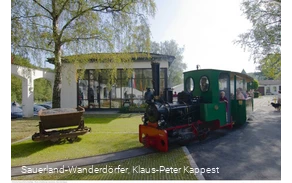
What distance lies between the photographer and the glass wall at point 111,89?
51.2 ft

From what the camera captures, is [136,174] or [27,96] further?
[27,96]

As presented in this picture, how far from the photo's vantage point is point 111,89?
15875 mm

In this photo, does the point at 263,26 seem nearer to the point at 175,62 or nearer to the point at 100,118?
the point at 100,118

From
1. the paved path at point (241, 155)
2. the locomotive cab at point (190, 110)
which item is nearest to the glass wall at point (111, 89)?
the locomotive cab at point (190, 110)

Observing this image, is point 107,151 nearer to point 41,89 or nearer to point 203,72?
point 203,72

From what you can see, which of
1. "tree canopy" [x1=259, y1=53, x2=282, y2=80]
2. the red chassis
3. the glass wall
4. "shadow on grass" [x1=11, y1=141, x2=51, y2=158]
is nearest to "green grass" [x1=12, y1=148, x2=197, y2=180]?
the red chassis

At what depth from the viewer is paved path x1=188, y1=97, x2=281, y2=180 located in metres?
3.54

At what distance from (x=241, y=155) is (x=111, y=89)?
502 inches

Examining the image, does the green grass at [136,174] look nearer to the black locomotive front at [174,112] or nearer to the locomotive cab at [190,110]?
the locomotive cab at [190,110]

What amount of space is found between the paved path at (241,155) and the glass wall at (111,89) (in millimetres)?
9561

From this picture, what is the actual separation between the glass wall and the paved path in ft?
31.4

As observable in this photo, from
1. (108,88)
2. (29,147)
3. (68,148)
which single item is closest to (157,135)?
(68,148)
